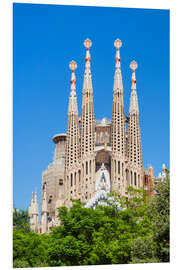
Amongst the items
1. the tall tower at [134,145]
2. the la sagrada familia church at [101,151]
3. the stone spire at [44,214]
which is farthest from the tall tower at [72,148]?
the stone spire at [44,214]

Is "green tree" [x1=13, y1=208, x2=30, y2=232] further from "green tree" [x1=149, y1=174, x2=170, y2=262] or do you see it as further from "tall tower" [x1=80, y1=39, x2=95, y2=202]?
"green tree" [x1=149, y1=174, x2=170, y2=262]

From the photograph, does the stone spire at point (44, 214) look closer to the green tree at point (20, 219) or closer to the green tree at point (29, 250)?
the green tree at point (20, 219)

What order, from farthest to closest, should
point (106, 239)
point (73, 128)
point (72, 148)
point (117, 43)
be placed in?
point (72, 148) < point (73, 128) < point (117, 43) < point (106, 239)

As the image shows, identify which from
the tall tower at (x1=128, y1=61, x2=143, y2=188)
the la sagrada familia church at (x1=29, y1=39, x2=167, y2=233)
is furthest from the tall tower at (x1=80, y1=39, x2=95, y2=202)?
the tall tower at (x1=128, y1=61, x2=143, y2=188)

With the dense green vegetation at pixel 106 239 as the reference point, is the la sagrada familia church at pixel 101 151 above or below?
above

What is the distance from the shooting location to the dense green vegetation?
15.9m

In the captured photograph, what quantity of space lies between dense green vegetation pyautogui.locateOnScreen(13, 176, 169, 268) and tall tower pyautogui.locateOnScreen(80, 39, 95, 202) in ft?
43.5

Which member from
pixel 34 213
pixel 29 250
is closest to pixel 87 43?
pixel 29 250

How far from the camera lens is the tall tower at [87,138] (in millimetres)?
36000

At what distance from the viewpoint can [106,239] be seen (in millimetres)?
19188

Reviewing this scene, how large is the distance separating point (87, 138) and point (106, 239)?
17.7 m

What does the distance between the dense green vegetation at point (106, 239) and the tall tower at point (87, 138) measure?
1326 cm

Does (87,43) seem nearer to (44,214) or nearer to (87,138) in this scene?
→ (87,138)
